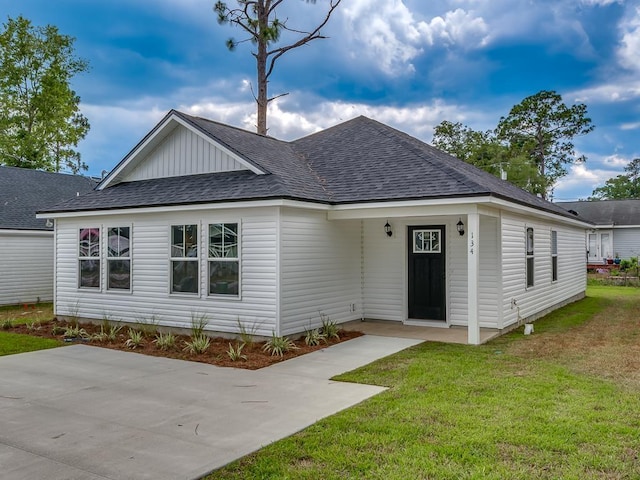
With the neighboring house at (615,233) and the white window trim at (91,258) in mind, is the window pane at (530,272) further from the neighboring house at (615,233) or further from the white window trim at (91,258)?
the neighboring house at (615,233)

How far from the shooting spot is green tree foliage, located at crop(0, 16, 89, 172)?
29359mm

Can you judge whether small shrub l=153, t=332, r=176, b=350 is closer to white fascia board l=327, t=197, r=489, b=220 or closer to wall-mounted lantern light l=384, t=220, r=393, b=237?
white fascia board l=327, t=197, r=489, b=220

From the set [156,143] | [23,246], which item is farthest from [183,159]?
[23,246]

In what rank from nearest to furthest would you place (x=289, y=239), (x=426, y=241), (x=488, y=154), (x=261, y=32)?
(x=289, y=239) < (x=426, y=241) < (x=261, y=32) < (x=488, y=154)

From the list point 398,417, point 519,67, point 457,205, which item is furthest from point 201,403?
point 519,67

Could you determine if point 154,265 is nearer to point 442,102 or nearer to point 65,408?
point 65,408

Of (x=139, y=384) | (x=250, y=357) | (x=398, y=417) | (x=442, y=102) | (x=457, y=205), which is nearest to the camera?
(x=398, y=417)

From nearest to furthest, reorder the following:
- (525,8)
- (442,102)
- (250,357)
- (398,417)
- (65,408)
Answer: (398,417), (65,408), (250,357), (525,8), (442,102)

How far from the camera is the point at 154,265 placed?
10.3 metres

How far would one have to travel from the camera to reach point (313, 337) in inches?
349

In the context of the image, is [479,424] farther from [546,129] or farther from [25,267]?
[546,129]

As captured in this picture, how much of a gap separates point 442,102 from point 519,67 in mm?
4041

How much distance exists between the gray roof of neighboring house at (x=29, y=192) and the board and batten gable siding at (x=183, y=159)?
7.04 meters

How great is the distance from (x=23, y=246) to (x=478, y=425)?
15962mm
